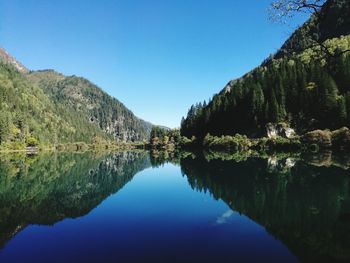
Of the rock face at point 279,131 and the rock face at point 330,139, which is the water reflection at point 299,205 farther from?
the rock face at point 279,131

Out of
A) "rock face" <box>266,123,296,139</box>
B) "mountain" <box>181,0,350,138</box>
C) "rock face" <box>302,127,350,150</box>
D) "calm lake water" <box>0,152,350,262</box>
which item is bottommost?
"calm lake water" <box>0,152,350,262</box>

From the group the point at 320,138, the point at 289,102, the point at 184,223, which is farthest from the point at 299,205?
the point at 289,102

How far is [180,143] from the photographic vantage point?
601 feet

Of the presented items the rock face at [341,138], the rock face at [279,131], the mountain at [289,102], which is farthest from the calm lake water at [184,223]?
the rock face at [279,131]

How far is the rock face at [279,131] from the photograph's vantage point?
115375mm

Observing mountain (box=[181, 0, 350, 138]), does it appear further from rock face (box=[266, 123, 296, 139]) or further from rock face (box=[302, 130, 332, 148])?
rock face (box=[302, 130, 332, 148])

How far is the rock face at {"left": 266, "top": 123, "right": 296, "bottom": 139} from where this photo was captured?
115m

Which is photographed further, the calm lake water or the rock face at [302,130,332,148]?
the rock face at [302,130,332,148]

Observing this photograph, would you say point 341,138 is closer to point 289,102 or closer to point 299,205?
point 289,102

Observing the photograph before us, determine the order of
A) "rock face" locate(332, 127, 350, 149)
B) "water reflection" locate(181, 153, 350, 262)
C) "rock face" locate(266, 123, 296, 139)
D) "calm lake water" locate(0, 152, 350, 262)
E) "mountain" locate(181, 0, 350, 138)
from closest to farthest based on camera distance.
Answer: "calm lake water" locate(0, 152, 350, 262), "water reflection" locate(181, 153, 350, 262), "rock face" locate(332, 127, 350, 149), "mountain" locate(181, 0, 350, 138), "rock face" locate(266, 123, 296, 139)

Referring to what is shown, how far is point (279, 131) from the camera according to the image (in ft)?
387

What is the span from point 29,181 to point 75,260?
3567cm

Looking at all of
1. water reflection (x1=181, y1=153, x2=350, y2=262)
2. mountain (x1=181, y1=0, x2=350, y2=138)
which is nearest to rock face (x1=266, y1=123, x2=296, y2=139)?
mountain (x1=181, y1=0, x2=350, y2=138)

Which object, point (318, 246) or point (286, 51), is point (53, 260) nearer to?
point (318, 246)
